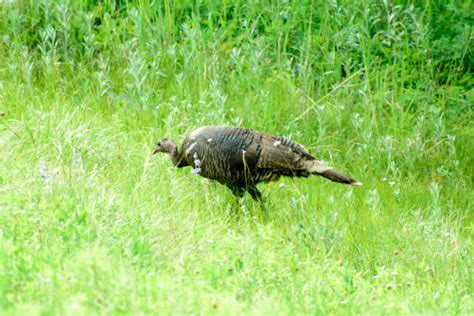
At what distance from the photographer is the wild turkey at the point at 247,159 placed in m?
A: 7.00

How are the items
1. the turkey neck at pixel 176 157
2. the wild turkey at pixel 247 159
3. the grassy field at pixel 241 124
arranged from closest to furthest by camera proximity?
the grassy field at pixel 241 124 → the wild turkey at pixel 247 159 → the turkey neck at pixel 176 157

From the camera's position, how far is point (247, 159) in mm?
7008

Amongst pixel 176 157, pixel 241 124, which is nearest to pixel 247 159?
pixel 176 157

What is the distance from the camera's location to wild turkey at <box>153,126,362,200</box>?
7004mm

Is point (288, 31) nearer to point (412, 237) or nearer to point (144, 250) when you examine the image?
point (412, 237)

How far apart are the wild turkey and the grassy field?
0.20m

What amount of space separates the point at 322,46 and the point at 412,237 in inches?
135

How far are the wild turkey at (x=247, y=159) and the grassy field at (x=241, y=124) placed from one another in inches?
7.9

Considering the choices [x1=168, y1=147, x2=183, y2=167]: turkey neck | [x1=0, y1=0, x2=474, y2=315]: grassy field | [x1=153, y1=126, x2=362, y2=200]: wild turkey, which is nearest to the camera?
[x1=0, y1=0, x2=474, y2=315]: grassy field

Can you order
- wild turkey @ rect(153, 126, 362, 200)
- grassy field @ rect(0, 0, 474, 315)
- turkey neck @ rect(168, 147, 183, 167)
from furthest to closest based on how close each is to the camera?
1. turkey neck @ rect(168, 147, 183, 167)
2. wild turkey @ rect(153, 126, 362, 200)
3. grassy field @ rect(0, 0, 474, 315)

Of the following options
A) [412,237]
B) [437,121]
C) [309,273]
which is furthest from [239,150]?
[437,121]

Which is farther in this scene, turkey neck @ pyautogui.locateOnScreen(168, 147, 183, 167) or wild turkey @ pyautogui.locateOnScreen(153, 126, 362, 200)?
turkey neck @ pyautogui.locateOnScreen(168, 147, 183, 167)

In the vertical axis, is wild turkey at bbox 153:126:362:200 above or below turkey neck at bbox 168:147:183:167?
above

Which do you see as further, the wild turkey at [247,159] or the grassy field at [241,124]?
the wild turkey at [247,159]
